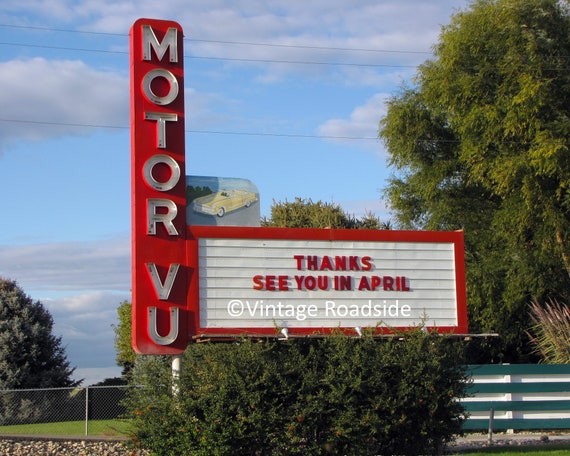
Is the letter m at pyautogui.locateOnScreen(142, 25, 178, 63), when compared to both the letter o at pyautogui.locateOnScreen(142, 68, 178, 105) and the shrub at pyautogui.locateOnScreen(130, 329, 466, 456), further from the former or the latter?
the shrub at pyautogui.locateOnScreen(130, 329, 466, 456)

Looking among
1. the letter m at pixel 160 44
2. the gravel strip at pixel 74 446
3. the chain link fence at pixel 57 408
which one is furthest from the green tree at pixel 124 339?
the letter m at pixel 160 44

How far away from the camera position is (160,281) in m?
13.9

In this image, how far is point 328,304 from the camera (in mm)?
14812

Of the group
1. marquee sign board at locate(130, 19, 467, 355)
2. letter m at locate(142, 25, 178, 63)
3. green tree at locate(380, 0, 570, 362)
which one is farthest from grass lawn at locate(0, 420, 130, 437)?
green tree at locate(380, 0, 570, 362)

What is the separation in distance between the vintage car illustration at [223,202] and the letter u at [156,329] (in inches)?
77.0

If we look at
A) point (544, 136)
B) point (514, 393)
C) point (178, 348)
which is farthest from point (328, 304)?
point (544, 136)

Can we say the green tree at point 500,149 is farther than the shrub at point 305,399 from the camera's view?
Yes

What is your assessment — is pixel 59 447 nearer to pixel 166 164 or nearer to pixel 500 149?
pixel 166 164

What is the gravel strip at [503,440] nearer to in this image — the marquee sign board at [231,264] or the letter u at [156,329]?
the marquee sign board at [231,264]

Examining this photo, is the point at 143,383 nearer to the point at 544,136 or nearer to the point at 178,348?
the point at 178,348

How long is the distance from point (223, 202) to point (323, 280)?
225 centimetres

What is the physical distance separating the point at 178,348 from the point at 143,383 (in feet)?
2.69

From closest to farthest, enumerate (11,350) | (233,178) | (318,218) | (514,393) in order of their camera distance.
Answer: (233,178) < (514,393) < (11,350) < (318,218)

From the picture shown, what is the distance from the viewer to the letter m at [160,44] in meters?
14.4
